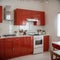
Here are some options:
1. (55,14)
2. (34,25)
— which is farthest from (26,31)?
(55,14)

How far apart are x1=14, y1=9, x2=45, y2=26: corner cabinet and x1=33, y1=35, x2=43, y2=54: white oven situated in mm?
914

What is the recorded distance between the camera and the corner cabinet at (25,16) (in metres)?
5.75

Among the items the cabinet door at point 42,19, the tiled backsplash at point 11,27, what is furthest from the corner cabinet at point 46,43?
the tiled backsplash at point 11,27

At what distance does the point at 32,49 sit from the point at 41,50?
53 centimetres

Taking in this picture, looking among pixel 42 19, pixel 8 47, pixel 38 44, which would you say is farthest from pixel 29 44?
pixel 42 19

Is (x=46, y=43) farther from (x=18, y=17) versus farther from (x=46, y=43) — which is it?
(x=18, y=17)

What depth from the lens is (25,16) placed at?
5.98 m

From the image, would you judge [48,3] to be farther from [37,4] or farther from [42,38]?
[42,38]

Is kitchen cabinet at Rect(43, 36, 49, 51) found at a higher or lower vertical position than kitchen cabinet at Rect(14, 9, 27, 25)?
lower

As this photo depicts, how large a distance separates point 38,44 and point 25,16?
1.60m

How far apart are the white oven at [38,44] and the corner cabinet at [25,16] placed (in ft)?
3.00

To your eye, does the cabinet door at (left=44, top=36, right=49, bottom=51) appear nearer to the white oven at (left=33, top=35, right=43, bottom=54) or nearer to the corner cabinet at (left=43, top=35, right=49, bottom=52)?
the corner cabinet at (left=43, top=35, right=49, bottom=52)

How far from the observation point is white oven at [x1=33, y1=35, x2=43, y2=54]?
5927 mm

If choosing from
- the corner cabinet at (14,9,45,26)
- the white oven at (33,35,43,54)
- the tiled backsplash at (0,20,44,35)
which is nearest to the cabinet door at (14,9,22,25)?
the corner cabinet at (14,9,45,26)
